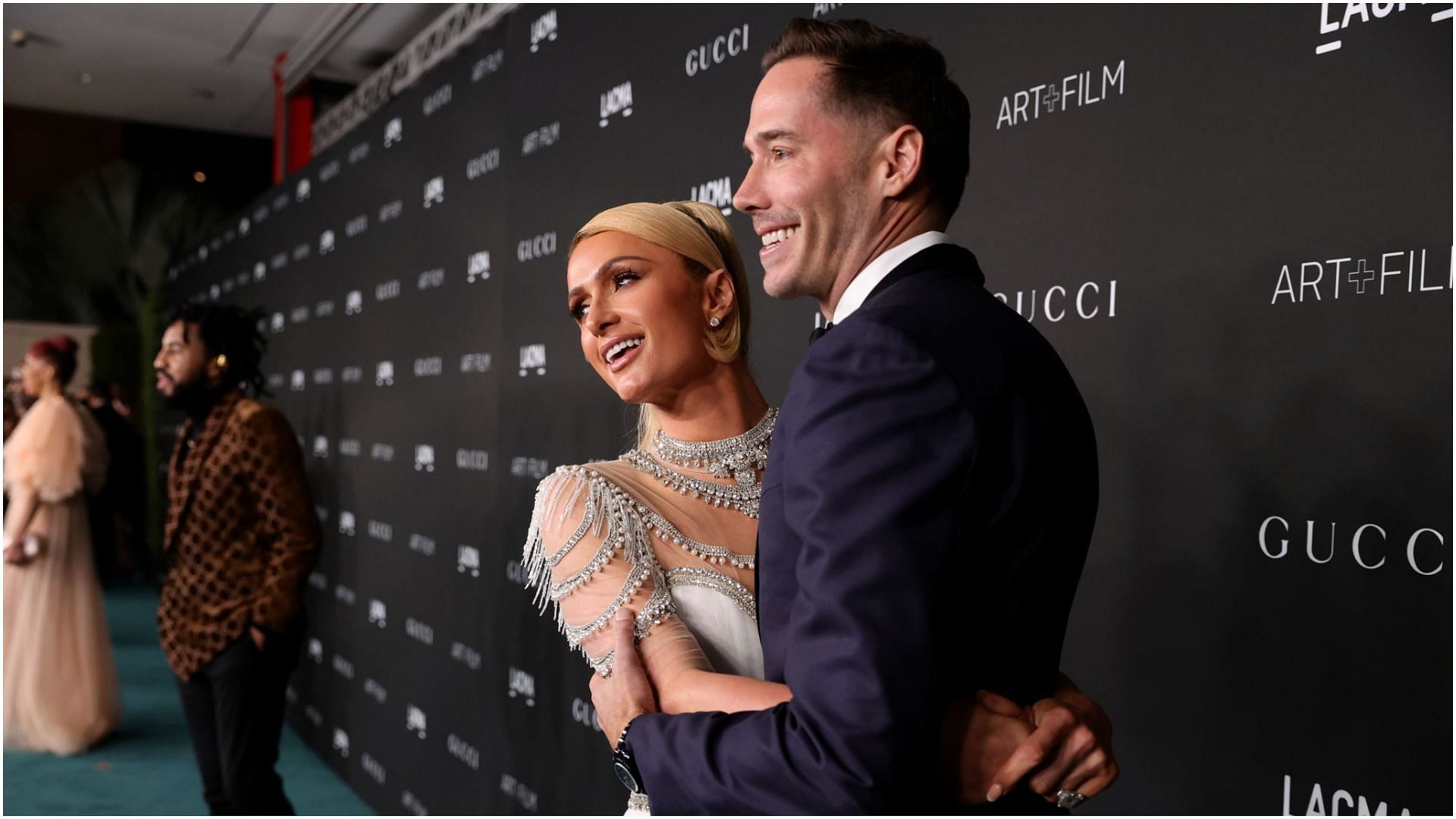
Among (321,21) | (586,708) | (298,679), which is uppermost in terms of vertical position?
(321,21)

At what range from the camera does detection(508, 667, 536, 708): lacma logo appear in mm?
3688

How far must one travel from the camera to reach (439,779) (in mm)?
4328

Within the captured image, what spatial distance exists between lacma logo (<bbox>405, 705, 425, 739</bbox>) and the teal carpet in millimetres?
546

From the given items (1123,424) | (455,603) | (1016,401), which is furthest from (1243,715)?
(455,603)

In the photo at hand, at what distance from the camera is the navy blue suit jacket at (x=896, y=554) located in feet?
3.17

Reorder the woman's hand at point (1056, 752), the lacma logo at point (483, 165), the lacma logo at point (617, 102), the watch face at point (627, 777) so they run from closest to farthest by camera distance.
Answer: the woman's hand at point (1056, 752) < the watch face at point (627, 777) < the lacma logo at point (617, 102) < the lacma logo at point (483, 165)

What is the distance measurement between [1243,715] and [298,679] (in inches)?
209

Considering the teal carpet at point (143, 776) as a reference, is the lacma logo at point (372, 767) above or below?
above

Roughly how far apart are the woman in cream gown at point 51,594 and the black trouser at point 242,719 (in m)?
2.02

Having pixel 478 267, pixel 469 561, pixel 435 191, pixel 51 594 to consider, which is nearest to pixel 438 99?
pixel 435 191

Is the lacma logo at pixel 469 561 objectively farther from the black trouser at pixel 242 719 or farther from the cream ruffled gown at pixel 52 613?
the cream ruffled gown at pixel 52 613

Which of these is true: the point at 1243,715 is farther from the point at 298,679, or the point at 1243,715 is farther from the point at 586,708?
the point at 298,679

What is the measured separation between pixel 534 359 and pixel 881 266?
8.58 feet

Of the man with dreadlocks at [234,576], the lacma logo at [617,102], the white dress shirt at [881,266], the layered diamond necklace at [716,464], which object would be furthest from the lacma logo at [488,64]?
the white dress shirt at [881,266]
